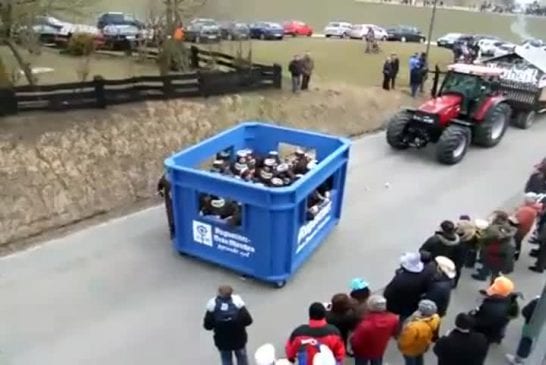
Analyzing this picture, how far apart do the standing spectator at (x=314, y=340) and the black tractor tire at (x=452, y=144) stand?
8472mm

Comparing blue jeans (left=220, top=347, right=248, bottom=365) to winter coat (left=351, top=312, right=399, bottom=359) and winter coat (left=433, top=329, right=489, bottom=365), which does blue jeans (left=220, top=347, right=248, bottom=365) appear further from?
winter coat (left=433, top=329, right=489, bottom=365)

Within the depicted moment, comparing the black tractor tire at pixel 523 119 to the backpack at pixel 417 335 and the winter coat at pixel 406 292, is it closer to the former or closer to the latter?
the winter coat at pixel 406 292

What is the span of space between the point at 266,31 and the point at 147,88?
16721mm

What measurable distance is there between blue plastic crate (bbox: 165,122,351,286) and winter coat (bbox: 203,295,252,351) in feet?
6.31

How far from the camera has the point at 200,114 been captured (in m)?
14.0

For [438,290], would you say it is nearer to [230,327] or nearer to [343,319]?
[343,319]

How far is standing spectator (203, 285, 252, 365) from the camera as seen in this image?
625 cm

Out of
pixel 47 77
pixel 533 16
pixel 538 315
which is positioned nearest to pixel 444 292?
pixel 538 315

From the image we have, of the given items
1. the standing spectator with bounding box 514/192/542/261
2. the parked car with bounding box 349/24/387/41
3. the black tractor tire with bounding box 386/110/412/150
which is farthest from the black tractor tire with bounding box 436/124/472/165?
the parked car with bounding box 349/24/387/41

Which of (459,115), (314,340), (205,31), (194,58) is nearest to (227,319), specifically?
(314,340)

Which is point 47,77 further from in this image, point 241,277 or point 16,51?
point 241,277

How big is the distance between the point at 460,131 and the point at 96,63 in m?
10.8

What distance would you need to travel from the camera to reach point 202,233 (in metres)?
8.82

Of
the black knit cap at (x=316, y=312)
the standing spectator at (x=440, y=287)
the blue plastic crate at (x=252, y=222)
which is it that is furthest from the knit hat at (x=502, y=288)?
the blue plastic crate at (x=252, y=222)
